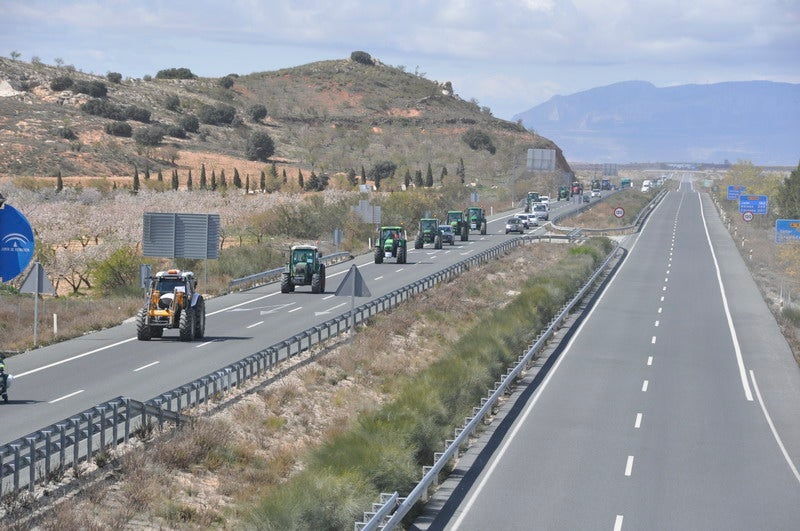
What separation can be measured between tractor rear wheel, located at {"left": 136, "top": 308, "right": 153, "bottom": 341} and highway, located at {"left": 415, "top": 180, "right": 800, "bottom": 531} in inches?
426

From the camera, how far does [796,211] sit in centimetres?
9594

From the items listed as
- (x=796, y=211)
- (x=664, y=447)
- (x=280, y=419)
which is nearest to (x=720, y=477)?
(x=664, y=447)

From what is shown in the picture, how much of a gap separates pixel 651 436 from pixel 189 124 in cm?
11743

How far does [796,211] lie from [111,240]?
59159mm

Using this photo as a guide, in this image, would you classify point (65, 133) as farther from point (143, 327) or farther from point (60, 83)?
point (143, 327)

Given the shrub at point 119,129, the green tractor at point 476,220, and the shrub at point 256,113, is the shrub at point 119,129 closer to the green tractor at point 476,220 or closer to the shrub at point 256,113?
the shrub at point 256,113

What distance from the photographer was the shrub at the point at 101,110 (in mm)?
128875

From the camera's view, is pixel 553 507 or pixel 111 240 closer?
pixel 553 507

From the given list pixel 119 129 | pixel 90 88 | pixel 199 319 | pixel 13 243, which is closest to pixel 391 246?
pixel 199 319

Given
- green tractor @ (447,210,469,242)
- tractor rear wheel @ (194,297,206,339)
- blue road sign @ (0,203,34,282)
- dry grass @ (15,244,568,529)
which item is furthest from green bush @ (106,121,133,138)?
blue road sign @ (0,203,34,282)

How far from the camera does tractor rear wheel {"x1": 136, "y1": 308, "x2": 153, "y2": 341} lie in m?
32.2

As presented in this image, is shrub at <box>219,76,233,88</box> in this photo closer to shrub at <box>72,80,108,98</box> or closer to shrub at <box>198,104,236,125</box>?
shrub at <box>198,104,236,125</box>

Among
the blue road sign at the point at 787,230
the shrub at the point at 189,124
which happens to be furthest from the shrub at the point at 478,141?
the blue road sign at the point at 787,230

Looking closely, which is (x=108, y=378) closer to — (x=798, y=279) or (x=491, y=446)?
(x=491, y=446)
